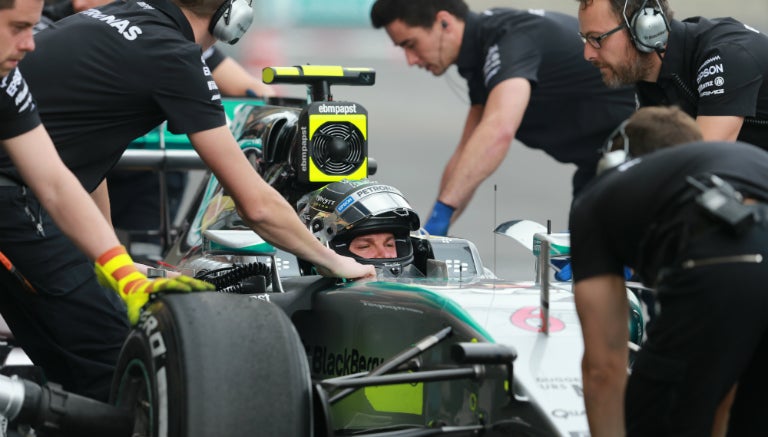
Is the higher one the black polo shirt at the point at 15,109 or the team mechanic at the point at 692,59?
the black polo shirt at the point at 15,109

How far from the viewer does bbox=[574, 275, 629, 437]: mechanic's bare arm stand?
3627 millimetres

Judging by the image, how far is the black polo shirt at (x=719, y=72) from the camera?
5.71 meters

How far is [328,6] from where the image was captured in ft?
107

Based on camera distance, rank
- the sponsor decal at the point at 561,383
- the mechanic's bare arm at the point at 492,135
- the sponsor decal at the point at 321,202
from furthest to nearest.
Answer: the mechanic's bare arm at the point at 492,135
the sponsor decal at the point at 321,202
the sponsor decal at the point at 561,383

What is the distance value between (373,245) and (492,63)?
261cm

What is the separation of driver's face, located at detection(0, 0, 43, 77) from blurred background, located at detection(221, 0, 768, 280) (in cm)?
155

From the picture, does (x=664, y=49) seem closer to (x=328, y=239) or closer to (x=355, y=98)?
(x=328, y=239)

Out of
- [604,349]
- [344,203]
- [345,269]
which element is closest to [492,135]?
[344,203]

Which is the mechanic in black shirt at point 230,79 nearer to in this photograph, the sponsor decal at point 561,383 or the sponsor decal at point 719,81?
the sponsor decal at point 719,81

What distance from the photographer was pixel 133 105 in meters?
4.95

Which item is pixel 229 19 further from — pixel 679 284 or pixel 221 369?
pixel 679 284

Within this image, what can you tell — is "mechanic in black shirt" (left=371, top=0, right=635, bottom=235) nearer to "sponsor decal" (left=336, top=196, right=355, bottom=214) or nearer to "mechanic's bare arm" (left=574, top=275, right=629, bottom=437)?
"sponsor decal" (left=336, top=196, right=355, bottom=214)

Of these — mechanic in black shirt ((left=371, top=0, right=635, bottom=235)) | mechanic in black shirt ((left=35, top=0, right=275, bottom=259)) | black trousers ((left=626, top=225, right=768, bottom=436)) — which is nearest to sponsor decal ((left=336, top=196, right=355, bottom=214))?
black trousers ((left=626, top=225, right=768, bottom=436))

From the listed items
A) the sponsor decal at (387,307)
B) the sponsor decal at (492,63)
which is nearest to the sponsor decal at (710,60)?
the sponsor decal at (387,307)
